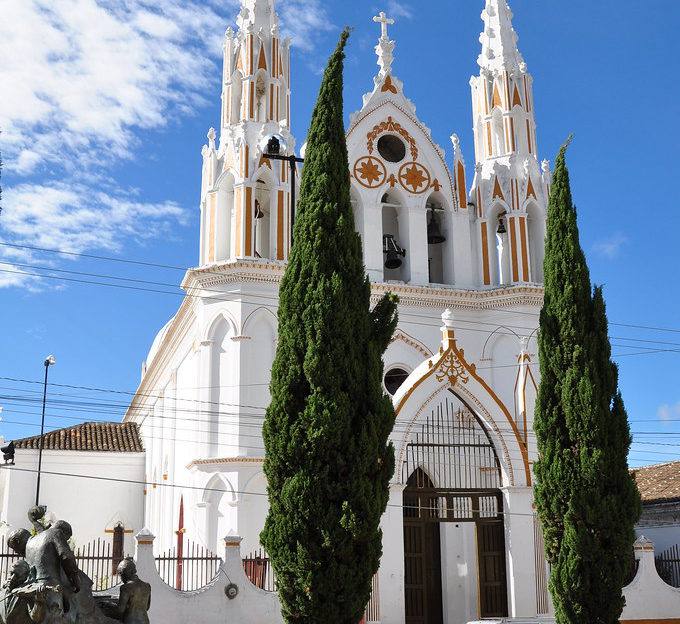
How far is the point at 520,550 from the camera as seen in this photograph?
20641mm

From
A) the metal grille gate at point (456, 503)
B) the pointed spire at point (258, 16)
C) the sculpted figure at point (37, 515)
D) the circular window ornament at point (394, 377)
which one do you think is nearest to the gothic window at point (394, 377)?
→ the circular window ornament at point (394, 377)

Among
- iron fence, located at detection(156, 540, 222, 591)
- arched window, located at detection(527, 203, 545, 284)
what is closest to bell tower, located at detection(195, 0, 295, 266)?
arched window, located at detection(527, 203, 545, 284)

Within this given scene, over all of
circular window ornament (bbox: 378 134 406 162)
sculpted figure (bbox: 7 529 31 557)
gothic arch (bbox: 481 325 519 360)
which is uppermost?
circular window ornament (bbox: 378 134 406 162)

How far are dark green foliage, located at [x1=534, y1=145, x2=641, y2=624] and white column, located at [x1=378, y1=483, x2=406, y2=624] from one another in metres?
3.29

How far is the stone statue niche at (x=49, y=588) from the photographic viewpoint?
36.8ft

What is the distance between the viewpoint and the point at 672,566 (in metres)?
23.6

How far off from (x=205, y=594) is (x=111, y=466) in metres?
21.4

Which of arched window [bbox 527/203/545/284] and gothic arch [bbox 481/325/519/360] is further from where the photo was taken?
arched window [bbox 527/203/545/284]

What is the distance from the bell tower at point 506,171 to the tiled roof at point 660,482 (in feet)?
24.4

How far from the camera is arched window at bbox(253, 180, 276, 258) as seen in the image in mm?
27203

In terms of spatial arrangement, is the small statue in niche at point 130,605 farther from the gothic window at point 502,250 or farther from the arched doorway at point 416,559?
the gothic window at point 502,250

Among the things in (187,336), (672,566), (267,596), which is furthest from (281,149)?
(672,566)

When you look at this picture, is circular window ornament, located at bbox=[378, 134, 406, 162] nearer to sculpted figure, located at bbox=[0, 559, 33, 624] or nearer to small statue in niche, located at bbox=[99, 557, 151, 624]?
small statue in niche, located at bbox=[99, 557, 151, 624]

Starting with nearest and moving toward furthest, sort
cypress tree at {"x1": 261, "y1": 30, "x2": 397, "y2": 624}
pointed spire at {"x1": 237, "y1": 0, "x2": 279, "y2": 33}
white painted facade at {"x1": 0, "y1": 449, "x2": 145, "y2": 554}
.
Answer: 1. cypress tree at {"x1": 261, "y1": 30, "x2": 397, "y2": 624}
2. pointed spire at {"x1": 237, "y1": 0, "x2": 279, "y2": 33}
3. white painted facade at {"x1": 0, "y1": 449, "x2": 145, "y2": 554}
